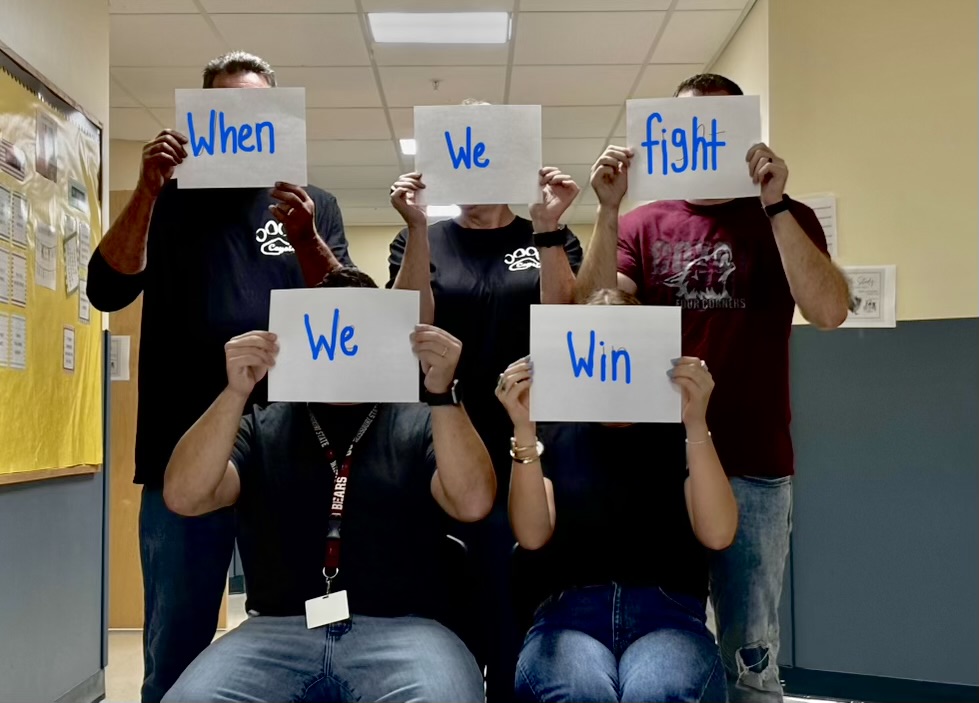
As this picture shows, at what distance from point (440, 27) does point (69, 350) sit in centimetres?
218

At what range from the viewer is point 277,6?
3643mm

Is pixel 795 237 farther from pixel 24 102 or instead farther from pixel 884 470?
pixel 24 102

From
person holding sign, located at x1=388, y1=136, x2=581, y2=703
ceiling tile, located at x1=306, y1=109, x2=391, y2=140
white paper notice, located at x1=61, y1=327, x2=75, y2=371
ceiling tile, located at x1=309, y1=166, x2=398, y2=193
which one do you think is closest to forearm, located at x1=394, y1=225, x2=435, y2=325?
person holding sign, located at x1=388, y1=136, x2=581, y2=703

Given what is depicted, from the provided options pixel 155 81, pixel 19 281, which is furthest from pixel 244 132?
pixel 155 81

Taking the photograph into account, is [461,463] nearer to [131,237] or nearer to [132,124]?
[131,237]

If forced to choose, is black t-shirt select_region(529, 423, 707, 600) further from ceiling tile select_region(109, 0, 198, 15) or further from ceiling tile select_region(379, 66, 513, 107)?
ceiling tile select_region(379, 66, 513, 107)

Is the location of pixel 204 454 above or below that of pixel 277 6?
below

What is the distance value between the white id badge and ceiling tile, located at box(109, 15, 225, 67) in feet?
10.3

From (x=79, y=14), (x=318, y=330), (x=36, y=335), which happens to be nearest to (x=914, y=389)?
(x=318, y=330)

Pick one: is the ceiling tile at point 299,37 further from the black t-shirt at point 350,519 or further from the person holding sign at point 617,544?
the person holding sign at point 617,544

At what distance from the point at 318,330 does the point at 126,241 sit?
1.66 feet

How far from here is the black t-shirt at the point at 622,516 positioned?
149cm

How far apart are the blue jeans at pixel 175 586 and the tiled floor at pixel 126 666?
3.71 feet

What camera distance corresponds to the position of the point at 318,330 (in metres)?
1.36
